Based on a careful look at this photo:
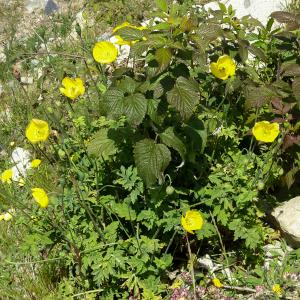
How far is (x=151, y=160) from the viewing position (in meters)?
2.01

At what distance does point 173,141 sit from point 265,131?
0.52 metres

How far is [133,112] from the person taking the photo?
6.44 ft

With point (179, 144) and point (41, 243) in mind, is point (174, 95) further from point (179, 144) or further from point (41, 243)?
point (41, 243)

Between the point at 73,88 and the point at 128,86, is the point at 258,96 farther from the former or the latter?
the point at 73,88

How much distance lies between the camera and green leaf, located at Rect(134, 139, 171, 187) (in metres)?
1.99

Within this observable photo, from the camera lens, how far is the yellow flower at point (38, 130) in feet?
7.11

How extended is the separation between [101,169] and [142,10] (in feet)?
10.2

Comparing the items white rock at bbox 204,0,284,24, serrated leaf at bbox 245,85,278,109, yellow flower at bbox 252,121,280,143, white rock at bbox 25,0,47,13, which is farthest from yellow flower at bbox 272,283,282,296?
white rock at bbox 25,0,47,13

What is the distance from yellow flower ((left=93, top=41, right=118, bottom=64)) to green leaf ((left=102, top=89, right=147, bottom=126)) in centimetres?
30

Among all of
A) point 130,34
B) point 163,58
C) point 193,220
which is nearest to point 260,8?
point 130,34

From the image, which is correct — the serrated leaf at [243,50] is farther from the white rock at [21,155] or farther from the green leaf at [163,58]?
the white rock at [21,155]

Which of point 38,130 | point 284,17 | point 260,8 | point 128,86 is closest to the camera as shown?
point 128,86

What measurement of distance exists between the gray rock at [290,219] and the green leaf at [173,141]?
872mm

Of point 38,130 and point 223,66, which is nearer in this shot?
point 38,130
